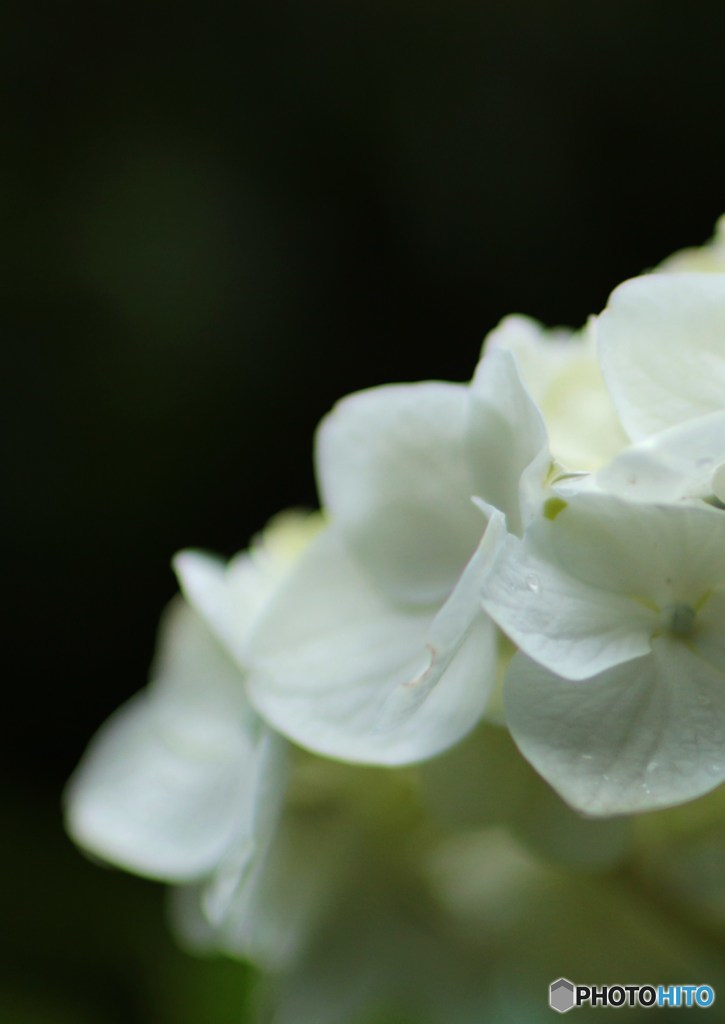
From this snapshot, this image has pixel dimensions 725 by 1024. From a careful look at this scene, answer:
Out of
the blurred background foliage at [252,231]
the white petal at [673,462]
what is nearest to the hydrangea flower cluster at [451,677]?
the white petal at [673,462]

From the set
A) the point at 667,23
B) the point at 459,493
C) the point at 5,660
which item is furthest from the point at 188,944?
the point at 667,23

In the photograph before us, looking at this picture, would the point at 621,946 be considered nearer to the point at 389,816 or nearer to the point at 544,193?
the point at 389,816

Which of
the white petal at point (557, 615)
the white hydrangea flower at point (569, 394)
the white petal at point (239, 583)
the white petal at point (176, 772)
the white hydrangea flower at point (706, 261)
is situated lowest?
the white petal at point (176, 772)

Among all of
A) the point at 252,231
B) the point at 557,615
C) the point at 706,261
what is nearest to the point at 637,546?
the point at 557,615

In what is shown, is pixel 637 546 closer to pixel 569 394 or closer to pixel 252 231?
pixel 569 394

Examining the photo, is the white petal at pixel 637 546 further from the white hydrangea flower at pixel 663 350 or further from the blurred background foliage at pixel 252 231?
the blurred background foliage at pixel 252 231
